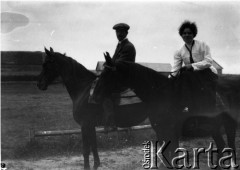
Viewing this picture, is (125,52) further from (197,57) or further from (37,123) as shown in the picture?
(37,123)

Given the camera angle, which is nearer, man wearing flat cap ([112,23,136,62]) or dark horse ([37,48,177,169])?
man wearing flat cap ([112,23,136,62])

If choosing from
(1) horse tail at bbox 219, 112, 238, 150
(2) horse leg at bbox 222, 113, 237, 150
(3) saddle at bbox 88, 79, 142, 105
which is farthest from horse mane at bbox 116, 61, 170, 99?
(2) horse leg at bbox 222, 113, 237, 150

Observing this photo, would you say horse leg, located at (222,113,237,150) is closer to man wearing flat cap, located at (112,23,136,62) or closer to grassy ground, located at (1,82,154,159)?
man wearing flat cap, located at (112,23,136,62)

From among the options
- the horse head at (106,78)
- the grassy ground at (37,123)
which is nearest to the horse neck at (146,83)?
the horse head at (106,78)

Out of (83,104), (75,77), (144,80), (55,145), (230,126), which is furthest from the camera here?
(55,145)

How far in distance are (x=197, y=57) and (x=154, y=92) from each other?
123 cm

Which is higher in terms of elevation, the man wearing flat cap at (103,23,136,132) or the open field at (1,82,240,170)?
the man wearing flat cap at (103,23,136,132)

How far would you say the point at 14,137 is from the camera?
9.67m

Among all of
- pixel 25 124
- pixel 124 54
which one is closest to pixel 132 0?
pixel 124 54

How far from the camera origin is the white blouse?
17.2 feet

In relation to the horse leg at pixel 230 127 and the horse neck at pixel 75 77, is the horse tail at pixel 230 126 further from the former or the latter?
the horse neck at pixel 75 77

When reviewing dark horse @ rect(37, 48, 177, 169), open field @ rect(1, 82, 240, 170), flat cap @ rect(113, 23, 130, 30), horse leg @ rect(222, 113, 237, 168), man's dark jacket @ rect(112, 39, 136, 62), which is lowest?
open field @ rect(1, 82, 240, 170)

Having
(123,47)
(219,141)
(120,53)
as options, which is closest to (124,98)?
(120,53)

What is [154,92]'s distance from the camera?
16.5ft
